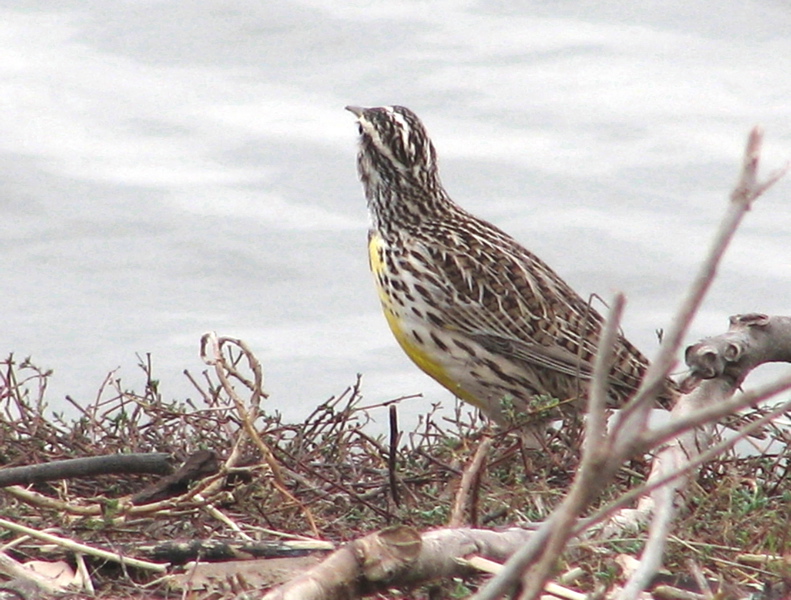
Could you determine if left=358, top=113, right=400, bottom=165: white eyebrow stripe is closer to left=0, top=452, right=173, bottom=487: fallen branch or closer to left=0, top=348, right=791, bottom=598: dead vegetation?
left=0, top=348, right=791, bottom=598: dead vegetation

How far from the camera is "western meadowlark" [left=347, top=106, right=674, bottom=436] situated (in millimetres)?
7473

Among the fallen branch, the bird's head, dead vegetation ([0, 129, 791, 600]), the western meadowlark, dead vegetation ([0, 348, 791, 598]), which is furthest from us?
the bird's head

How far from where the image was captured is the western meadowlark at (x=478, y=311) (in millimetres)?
7473

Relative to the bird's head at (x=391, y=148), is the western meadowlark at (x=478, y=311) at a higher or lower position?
lower

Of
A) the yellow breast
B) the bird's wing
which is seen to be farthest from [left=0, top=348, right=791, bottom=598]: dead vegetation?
the bird's wing

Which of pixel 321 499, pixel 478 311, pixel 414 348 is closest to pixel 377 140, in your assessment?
pixel 478 311

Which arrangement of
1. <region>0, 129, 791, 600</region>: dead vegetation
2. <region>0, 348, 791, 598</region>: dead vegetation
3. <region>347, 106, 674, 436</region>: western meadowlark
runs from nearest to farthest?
<region>0, 129, 791, 600</region>: dead vegetation → <region>0, 348, 791, 598</region>: dead vegetation → <region>347, 106, 674, 436</region>: western meadowlark

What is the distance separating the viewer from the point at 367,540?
3.42 m

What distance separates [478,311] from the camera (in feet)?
24.9

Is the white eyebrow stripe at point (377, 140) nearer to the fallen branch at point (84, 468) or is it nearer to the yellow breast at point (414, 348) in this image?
the yellow breast at point (414, 348)

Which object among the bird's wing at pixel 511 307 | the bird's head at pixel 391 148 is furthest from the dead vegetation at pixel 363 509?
the bird's head at pixel 391 148

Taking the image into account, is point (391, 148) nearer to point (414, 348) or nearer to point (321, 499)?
point (414, 348)

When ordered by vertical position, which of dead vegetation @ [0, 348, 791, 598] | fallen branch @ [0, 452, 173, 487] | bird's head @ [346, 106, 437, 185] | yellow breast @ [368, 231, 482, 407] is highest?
bird's head @ [346, 106, 437, 185]

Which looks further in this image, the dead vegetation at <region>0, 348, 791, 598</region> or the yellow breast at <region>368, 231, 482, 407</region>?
the yellow breast at <region>368, 231, 482, 407</region>
